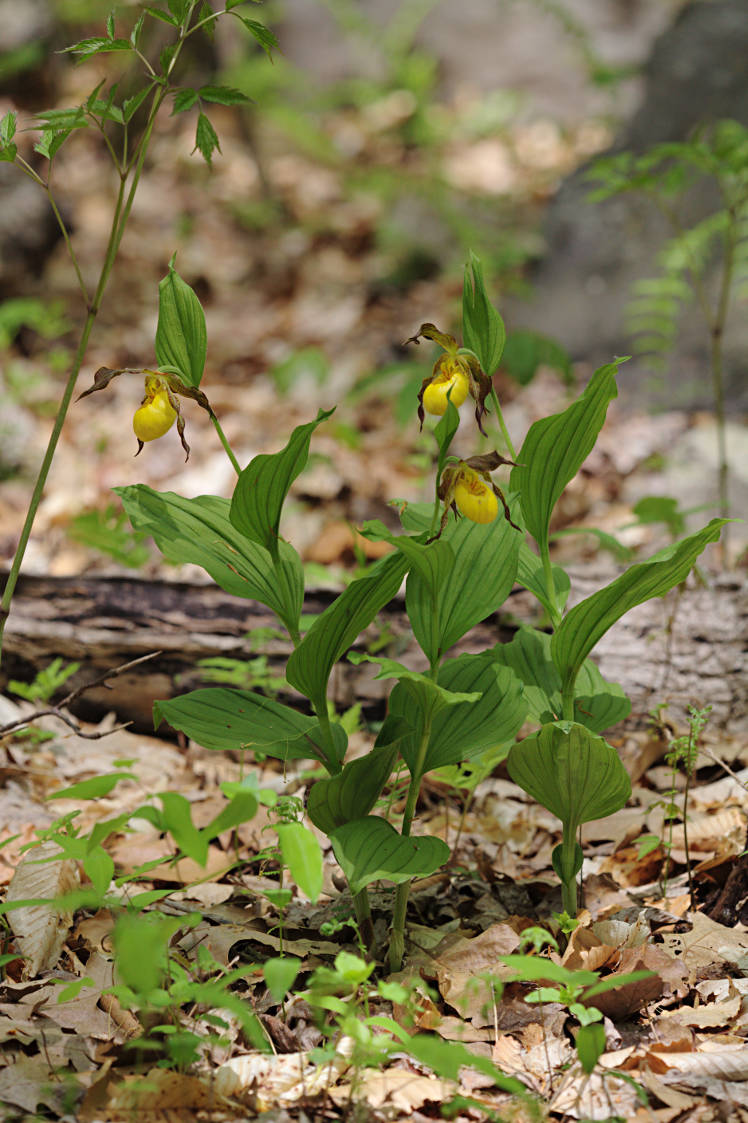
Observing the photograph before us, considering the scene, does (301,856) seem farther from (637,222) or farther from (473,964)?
(637,222)

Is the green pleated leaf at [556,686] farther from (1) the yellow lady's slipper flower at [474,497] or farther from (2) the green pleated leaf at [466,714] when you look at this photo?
(1) the yellow lady's slipper flower at [474,497]

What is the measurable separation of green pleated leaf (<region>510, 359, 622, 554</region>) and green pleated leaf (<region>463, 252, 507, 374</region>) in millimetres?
144

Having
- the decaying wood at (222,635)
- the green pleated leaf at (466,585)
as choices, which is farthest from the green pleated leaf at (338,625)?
the decaying wood at (222,635)

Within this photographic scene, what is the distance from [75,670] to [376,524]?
139 centimetres

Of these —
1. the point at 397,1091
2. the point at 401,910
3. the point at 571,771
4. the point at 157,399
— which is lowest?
the point at 397,1091

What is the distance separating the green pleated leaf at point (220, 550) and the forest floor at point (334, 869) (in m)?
0.23

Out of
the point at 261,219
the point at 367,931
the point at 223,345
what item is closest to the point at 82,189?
the point at 261,219

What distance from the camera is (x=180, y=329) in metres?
1.36

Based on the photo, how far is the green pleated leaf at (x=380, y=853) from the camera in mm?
1271

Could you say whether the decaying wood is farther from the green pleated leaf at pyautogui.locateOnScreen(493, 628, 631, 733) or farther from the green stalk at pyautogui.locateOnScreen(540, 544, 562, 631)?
the green stalk at pyautogui.locateOnScreen(540, 544, 562, 631)

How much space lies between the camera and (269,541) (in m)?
1.38

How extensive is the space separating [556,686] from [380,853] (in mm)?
474

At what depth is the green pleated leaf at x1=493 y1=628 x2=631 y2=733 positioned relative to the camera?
61.1 inches

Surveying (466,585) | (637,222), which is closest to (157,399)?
(466,585)
